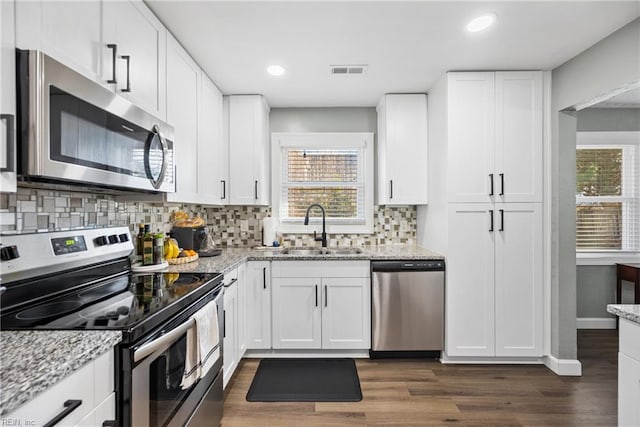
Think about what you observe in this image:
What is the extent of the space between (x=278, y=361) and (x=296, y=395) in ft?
1.92

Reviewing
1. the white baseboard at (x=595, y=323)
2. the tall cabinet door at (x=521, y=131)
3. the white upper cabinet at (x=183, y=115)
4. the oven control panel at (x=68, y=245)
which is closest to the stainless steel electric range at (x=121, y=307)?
the oven control panel at (x=68, y=245)

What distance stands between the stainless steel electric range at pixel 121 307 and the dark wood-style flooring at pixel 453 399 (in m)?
0.58

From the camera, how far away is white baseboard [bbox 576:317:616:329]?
3.75 meters

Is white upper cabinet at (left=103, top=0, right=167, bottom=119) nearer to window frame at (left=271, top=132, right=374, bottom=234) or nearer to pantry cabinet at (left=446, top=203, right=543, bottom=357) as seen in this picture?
window frame at (left=271, top=132, right=374, bottom=234)

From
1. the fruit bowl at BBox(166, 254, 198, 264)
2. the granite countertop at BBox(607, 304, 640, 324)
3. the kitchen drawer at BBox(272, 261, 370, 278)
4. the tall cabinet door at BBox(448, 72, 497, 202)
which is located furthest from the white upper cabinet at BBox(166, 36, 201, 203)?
the granite countertop at BBox(607, 304, 640, 324)

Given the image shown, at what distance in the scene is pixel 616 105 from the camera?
368 cm

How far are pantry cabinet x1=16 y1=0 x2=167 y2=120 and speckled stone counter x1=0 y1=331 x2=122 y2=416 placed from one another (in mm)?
863

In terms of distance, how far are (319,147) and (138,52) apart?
2.19 meters

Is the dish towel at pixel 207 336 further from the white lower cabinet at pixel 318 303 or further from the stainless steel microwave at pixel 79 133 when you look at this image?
the white lower cabinet at pixel 318 303

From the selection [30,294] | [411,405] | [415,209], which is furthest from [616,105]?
[30,294]

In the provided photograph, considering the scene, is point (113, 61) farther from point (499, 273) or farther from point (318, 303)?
point (499, 273)

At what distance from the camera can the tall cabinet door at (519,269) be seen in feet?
9.45

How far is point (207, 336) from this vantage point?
1755mm

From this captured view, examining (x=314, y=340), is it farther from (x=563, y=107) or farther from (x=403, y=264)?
(x=563, y=107)
